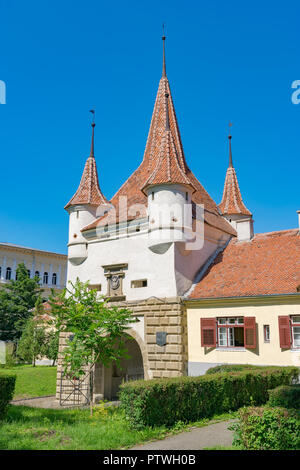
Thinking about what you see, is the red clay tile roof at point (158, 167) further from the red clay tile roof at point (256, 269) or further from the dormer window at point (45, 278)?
the dormer window at point (45, 278)

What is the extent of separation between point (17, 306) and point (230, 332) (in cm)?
3645

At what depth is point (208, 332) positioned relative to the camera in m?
20.4

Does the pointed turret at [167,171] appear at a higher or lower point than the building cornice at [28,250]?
lower

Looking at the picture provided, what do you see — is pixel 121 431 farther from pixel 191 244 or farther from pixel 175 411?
pixel 191 244

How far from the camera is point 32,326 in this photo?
40188mm

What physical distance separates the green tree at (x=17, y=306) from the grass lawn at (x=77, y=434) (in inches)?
1509

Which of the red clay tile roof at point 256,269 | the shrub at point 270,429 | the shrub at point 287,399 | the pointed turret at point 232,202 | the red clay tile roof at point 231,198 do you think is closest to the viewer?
the shrub at point 270,429

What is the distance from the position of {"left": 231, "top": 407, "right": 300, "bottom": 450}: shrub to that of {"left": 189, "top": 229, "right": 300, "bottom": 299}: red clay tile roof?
10.7m

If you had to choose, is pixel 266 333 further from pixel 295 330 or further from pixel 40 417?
pixel 40 417

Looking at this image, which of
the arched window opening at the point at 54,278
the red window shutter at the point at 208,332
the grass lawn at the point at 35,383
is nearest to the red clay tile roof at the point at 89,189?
the red window shutter at the point at 208,332

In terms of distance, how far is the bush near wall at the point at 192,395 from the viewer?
1105 centimetres

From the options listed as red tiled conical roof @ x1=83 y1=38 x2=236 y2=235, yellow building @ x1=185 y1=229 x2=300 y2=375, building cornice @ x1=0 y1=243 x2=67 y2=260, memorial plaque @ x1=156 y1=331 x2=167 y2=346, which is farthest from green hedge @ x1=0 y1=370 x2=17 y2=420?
building cornice @ x1=0 y1=243 x2=67 y2=260

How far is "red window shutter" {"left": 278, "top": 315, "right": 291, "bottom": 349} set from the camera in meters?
18.1
